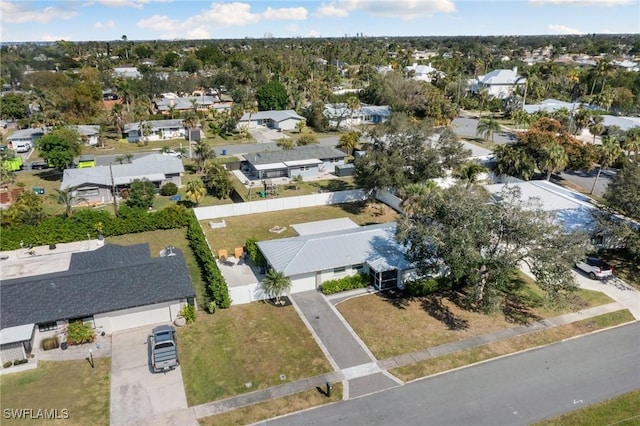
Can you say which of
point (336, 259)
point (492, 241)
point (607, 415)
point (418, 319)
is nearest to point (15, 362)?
point (336, 259)

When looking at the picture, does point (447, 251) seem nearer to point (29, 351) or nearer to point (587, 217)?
point (587, 217)

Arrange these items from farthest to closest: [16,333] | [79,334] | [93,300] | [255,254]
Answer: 1. [255,254]
2. [93,300]
3. [79,334]
4. [16,333]

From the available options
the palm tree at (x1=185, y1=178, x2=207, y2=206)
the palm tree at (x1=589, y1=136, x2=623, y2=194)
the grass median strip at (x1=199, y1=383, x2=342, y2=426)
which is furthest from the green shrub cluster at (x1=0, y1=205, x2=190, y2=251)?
the palm tree at (x1=589, y1=136, x2=623, y2=194)

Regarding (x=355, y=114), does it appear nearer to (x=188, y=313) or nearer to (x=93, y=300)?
(x=188, y=313)

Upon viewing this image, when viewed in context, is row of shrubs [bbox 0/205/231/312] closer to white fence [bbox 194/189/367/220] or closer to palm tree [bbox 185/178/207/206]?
palm tree [bbox 185/178/207/206]

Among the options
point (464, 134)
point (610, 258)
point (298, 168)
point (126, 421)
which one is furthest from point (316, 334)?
point (464, 134)

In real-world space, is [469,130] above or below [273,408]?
above
